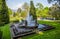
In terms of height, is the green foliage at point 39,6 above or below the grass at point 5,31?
above

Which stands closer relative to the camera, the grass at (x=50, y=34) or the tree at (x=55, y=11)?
the grass at (x=50, y=34)

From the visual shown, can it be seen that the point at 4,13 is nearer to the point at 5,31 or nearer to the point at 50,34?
the point at 5,31

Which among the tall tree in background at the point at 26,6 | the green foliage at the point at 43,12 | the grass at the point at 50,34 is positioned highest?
the tall tree in background at the point at 26,6

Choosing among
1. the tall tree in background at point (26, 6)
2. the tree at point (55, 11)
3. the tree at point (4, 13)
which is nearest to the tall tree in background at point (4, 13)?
the tree at point (4, 13)

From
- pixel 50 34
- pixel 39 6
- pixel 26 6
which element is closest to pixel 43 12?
pixel 39 6

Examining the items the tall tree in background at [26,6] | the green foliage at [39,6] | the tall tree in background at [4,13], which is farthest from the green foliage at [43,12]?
the tall tree in background at [4,13]

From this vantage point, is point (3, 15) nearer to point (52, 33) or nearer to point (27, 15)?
point (27, 15)

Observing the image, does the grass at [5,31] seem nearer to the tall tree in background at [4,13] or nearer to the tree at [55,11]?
the tall tree in background at [4,13]

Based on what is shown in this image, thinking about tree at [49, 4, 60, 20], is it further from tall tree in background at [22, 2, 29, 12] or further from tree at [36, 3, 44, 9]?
tall tree in background at [22, 2, 29, 12]

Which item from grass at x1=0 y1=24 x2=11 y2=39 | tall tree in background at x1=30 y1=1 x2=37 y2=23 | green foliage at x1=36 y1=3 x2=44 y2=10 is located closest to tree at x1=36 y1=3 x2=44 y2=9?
green foliage at x1=36 y1=3 x2=44 y2=10

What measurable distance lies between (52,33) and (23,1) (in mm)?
967

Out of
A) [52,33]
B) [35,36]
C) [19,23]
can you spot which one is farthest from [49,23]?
[19,23]

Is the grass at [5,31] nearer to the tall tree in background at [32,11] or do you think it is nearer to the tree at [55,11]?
the tall tree in background at [32,11]

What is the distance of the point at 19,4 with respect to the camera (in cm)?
335
